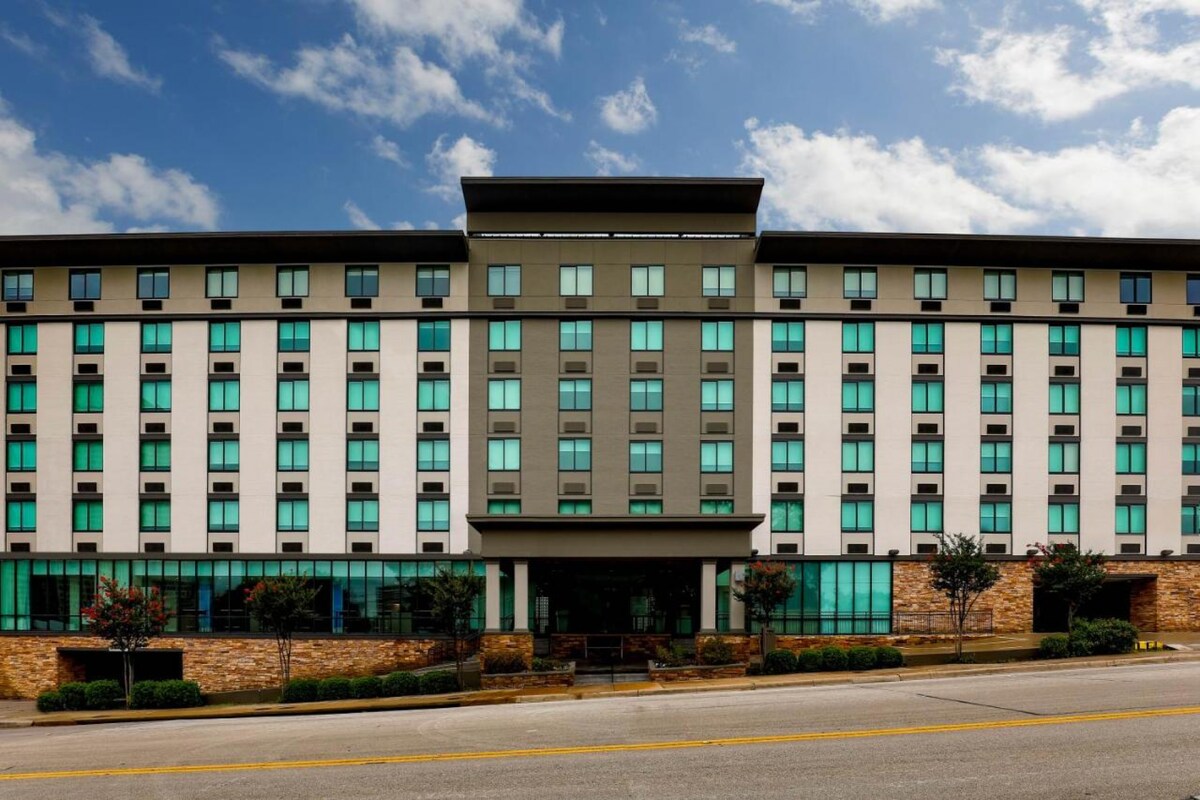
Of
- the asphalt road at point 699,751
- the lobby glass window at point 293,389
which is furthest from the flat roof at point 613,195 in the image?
the asphalt road at point 699,751

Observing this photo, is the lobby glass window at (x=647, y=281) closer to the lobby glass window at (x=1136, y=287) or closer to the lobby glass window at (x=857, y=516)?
the lobby glass window at (x=857, y=516)

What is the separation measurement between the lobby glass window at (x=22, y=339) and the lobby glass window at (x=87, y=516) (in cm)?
702

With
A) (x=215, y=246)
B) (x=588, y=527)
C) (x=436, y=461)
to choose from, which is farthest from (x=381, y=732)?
(x=215, y=246)

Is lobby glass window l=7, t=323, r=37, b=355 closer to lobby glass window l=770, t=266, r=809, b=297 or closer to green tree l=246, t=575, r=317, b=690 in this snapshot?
green tree l=246, t=575, r=317, b=690

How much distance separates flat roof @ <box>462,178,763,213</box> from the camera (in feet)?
116

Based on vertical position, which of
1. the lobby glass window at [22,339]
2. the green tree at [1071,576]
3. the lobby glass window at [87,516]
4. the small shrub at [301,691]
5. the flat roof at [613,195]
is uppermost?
the flat roof at [613,195]

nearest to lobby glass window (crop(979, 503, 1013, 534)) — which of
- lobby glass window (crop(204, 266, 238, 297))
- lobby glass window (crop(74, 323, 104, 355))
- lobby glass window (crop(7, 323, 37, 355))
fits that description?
lobby glass window (crop(204, 266, 238, 297))

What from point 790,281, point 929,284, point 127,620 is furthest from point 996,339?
point 127,620

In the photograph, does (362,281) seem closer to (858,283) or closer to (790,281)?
(790,281)

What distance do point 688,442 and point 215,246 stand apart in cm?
2180

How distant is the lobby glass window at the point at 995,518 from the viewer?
36.0m

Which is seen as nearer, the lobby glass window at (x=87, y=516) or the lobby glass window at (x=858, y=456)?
the lobby glass window at (x=858, y=456)

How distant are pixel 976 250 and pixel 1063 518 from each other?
39.6 ft

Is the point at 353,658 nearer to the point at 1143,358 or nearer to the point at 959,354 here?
the point at 959,354
